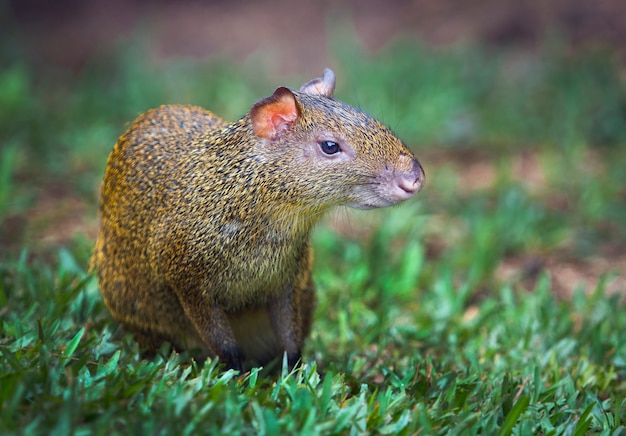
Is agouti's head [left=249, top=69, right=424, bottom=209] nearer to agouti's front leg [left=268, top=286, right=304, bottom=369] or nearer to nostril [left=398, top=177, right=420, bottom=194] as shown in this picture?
nostril [left=398, top=177, right=420, bottom=194]

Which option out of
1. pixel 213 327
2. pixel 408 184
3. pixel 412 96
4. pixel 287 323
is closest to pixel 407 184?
pixel 408 184

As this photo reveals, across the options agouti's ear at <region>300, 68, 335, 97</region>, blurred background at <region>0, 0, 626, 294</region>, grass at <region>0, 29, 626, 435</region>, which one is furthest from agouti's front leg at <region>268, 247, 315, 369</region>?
blurred background at <region>0, 0, 626, 294</region>

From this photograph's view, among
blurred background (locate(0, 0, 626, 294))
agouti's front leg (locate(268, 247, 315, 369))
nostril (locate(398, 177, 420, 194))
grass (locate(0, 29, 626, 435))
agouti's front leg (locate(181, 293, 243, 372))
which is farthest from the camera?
blurred background (locate(0, 0, 626, 294))

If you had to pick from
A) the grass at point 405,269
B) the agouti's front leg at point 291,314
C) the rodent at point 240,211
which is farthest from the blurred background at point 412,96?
the agouti's front leg at point 291,314

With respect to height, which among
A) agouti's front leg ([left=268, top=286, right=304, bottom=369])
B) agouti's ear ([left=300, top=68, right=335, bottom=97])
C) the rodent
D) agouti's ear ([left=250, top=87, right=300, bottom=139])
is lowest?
agouti's front leg ([left=268, top=286, right=304, bottom=369])

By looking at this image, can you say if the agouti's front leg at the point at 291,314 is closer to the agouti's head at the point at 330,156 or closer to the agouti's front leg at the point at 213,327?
the agouti's front leg at the point at 213,327
